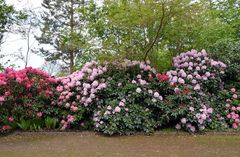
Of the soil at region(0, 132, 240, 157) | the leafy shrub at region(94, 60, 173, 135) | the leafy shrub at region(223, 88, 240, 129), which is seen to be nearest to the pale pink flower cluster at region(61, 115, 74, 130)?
the soil at region(0, 132, 240, 157)

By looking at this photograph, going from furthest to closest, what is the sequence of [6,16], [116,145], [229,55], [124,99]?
[6,16] → [229,55] → [124,99] → [116,145]

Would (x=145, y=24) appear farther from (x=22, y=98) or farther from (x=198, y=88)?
(x=22, y=98)

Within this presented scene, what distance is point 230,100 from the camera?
24.7 feet

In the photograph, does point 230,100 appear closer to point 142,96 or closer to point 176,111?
point 176,111

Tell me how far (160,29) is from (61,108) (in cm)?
308

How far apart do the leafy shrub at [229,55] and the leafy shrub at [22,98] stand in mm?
4212

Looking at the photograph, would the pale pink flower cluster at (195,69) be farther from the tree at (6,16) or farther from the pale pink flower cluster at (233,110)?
the tree at (6,16)

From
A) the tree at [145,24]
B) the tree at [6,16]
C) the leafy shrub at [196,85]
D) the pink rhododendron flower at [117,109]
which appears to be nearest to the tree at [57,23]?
the tree at [6,16]

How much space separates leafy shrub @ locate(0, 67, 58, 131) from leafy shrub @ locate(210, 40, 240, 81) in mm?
4212

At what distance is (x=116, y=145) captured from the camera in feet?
19.3

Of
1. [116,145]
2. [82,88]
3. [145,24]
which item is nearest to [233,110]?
[145,24]

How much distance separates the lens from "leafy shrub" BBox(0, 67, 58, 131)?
23.4 ft

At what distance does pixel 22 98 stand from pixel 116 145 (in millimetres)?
2650

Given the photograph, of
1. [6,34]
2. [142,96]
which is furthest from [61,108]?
[6,34]
